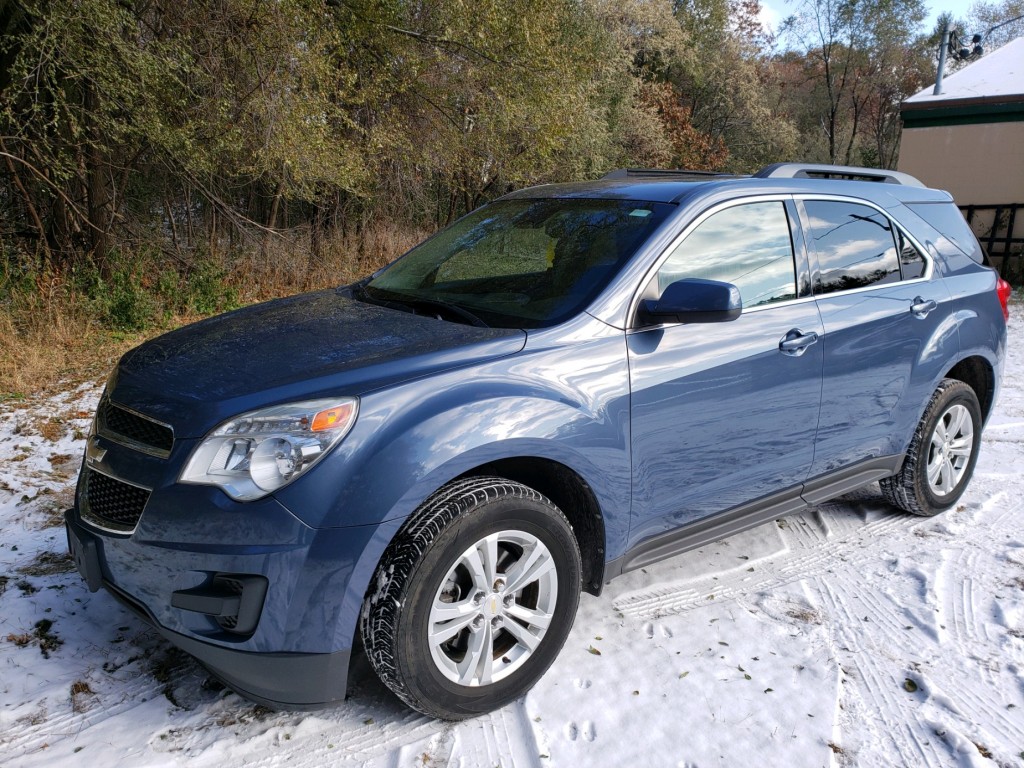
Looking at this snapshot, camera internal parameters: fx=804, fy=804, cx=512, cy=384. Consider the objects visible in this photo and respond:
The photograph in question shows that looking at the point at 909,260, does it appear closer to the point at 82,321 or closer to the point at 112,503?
the point at 112,503

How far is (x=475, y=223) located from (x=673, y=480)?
1.72 metres

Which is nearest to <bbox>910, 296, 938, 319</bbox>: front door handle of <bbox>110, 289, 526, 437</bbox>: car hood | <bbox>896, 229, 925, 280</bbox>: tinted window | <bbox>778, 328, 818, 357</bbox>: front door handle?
<bbox>896, 229, 925, 280</bbox>: tinted window

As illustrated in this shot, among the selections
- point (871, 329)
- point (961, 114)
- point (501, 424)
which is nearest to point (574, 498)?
point (501, 424)

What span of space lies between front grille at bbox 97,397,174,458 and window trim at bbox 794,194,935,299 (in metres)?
2.72

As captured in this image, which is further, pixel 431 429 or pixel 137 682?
pixel 137 682

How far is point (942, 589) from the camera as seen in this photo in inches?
144

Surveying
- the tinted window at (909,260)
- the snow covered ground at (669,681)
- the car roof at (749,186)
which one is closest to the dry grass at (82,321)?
the snow covered ground at (669,681)

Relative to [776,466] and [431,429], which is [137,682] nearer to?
[431,429]

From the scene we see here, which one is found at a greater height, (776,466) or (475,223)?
(475,223)

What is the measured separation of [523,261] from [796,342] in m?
1.21

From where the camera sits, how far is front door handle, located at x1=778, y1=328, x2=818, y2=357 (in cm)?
337

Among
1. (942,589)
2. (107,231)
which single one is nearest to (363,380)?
(942,589)

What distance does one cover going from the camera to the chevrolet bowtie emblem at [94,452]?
2721 millimetres

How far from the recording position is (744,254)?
11.2 feet
